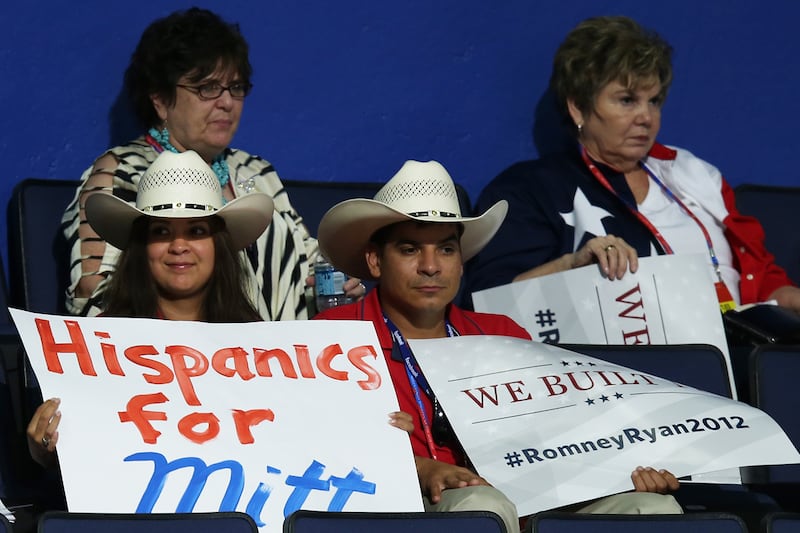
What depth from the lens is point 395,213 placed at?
3479 millimetres

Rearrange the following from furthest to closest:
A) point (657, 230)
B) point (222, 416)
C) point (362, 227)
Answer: point (657, 230) → point (362, 227) → point (222, 416)

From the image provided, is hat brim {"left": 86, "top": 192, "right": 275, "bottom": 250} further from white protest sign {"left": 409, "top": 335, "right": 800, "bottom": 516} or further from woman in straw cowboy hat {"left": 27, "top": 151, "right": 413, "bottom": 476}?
white protest sign {"left": 409, "top": 335, "right": 800, "bottom": 516}

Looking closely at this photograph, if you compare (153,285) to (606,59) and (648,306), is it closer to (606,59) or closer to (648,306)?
(648,306)

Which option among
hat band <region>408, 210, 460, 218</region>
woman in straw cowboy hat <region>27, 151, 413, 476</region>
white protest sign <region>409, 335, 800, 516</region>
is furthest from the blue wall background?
white protest sign <region>409, 335, 800, 516</region>

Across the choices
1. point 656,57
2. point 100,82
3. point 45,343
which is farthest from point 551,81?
point 45,343

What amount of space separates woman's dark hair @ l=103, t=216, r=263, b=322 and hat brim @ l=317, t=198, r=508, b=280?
25 centimetres

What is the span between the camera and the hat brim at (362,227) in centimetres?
349

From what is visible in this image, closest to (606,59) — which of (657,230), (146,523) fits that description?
(657,230)

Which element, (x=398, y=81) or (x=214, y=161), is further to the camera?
(x=398, y=81)

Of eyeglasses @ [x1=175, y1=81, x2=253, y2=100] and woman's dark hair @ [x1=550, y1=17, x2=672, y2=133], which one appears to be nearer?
eyeglasses @ [x1=175, y1=81, x2=253, y2=100]

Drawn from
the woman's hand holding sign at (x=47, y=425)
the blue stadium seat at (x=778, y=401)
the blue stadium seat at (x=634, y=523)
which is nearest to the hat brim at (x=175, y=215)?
the woman's hand holding sign at (x=47, y=425)

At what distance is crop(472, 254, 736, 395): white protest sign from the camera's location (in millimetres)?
4039

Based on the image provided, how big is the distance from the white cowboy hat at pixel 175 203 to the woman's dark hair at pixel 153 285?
0.05 m

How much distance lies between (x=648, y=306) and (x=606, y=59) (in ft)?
3.35
